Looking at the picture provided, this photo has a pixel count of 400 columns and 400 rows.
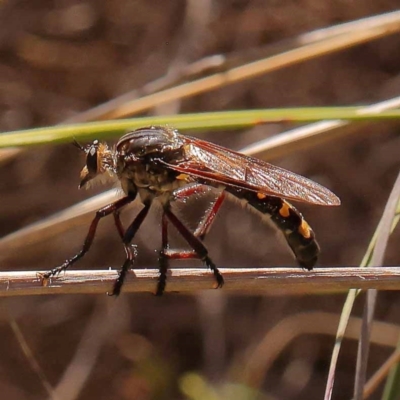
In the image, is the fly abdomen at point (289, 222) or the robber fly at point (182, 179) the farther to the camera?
the fly abdomen at point (289, 222)

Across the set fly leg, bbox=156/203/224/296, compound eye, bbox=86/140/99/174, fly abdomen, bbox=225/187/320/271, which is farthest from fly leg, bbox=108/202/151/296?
fly abdomen, bbox=225/187/320/271

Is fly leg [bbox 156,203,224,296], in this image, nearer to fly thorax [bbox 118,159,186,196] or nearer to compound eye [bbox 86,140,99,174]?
fly thorax [bbox 118,159,186,196]

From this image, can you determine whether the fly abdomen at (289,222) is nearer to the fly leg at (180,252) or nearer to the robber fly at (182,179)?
the robber fly at (182,179)

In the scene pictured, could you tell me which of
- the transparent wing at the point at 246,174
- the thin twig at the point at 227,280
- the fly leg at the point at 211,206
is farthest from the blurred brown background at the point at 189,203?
the thin twig at the point at 227,280

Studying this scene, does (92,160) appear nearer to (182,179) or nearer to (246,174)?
(182,179)

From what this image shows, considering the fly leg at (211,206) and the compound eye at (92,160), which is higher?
the compound eye at (92,160)

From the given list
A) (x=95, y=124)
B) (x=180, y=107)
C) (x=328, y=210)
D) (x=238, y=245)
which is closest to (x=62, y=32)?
(x=180, y=107)
